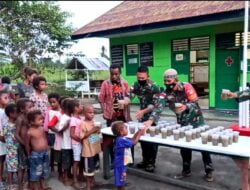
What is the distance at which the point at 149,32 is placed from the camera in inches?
432

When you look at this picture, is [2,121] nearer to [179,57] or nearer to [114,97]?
[114,97]

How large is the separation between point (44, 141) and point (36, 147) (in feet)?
0.39

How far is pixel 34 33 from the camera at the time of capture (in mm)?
9070

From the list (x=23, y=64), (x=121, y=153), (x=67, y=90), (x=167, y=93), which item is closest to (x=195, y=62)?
(x=67, y=90)

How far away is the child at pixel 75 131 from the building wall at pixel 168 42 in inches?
255

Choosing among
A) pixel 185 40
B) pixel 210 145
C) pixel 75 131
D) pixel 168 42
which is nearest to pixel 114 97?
pixel 75 131

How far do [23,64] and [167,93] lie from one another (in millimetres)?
5726

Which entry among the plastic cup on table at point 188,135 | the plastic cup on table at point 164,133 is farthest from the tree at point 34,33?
the plastic cup on table at point 188,135

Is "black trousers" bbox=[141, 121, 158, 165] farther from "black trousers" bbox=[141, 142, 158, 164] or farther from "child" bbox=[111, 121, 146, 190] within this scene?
"child" bbox=[111, 121, 146, 190]

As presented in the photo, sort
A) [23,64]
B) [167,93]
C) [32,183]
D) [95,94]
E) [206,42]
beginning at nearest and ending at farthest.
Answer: [32,183] → [167,93] → [23,64] → [206,42] → [95,94]

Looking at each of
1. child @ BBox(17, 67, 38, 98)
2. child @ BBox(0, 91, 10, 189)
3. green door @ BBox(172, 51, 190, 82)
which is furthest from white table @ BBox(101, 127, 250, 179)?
green door @ BBox(172, 51, 190, 82)

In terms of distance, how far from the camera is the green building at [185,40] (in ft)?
29.2

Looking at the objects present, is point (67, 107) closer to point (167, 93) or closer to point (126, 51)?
point (167, 93)

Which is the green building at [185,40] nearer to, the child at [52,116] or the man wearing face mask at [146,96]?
the man wearing face mask at [146,96]
